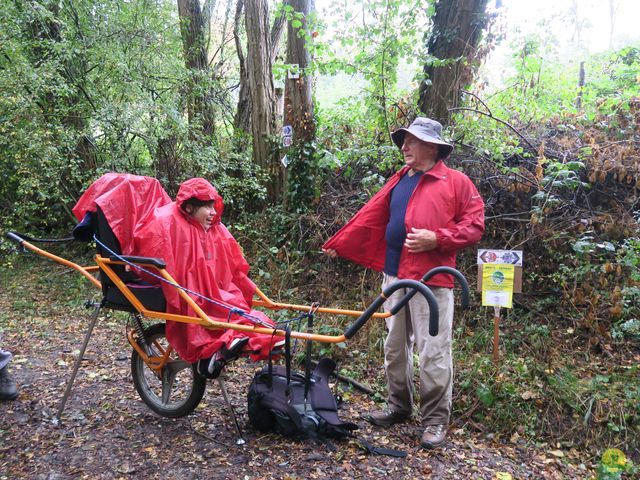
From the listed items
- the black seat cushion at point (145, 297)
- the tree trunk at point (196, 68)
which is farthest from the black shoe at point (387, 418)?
the tree trunk at point (196, 68)

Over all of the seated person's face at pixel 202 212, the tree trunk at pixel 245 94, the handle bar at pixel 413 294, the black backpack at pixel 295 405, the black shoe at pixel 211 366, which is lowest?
the black backpack at pixel 295 405

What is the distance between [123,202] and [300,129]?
4.04 metres

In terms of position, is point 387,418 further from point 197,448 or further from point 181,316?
point 181,316

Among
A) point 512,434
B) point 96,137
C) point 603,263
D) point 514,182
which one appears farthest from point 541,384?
point 96,137

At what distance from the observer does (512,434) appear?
11.5 ft

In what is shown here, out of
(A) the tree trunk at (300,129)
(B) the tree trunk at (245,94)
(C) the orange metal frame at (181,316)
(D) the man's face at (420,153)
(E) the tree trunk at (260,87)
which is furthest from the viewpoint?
(B) the tree trunk at (245,94)

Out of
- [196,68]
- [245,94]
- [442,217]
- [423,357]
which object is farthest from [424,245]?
[245,94]

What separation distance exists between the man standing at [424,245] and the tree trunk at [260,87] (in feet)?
16.0

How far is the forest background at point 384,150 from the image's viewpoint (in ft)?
13.5

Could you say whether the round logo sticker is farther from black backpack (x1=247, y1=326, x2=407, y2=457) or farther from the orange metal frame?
black backpack (x1=247, y1=326, x2=407, y2=457)

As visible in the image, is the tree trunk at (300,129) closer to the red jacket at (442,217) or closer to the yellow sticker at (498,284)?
the yellow sticker at (498,284)

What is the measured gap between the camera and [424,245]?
304cm

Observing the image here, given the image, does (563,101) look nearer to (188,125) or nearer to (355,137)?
(355,137)

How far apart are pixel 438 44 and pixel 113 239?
4.55m
